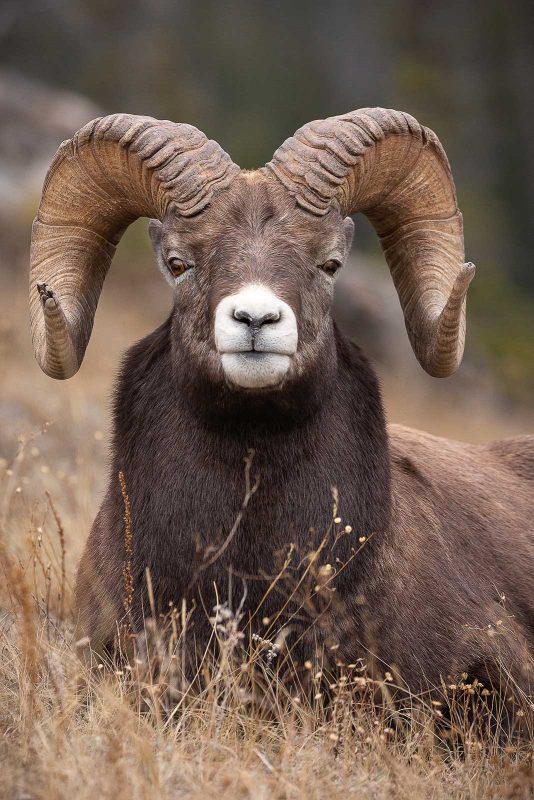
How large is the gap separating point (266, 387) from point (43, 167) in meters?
17.3

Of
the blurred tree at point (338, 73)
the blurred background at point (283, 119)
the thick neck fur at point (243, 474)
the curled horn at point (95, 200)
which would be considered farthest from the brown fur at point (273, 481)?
the blurred tree at point (338, 73)

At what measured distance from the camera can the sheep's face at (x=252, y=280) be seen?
5125mm

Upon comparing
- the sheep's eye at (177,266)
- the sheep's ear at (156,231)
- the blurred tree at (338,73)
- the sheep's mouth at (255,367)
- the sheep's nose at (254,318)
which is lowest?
the sheep's mouth at (255,367)

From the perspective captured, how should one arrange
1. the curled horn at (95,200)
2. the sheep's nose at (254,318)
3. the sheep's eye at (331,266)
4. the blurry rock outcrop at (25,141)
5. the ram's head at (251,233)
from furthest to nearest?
the blurry rock outcrop at (25,141)
the sheep's eye at (331,266)
the curled horn at (95,200)
the ram's head at (251,233)
the sheep's nose at (254,318)

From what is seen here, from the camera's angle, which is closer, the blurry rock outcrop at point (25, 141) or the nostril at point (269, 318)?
the nostril at point (269, 318)

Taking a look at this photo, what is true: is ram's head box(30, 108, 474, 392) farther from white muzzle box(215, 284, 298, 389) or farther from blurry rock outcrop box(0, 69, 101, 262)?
blurry rock outcrop box(0, 69, 101, 262)

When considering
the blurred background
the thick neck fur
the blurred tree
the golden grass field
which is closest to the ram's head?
the thick neck fur

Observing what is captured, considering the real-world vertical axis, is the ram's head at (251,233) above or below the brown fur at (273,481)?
above

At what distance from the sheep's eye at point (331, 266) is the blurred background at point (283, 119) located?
368 cm

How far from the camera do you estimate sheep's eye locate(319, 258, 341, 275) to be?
19.7 ft

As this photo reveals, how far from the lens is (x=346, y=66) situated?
37.8m

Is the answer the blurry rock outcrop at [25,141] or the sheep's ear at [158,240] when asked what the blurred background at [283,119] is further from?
the sheep's ear at [158,240]

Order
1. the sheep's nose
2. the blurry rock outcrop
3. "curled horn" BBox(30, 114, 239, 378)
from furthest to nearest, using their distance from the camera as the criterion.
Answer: the blurry rock outcrop < "curled horn" BBox(30, 114, 239, 378) < the sheep's nose

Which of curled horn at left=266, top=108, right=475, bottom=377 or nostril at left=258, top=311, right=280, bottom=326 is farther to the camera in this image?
curled horn at left=266, top=108, right=475, bottom=377
